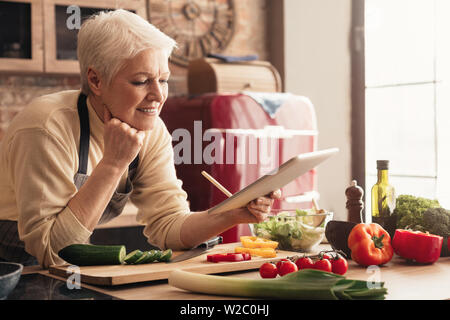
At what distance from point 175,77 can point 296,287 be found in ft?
10.5

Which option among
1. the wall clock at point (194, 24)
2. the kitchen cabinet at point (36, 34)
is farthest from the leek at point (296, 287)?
the wall clock at point (194, 24)

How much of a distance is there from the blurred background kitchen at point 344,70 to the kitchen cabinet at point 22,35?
23cm

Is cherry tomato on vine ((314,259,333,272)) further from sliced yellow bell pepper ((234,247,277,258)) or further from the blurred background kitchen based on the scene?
the blurred background kitchen

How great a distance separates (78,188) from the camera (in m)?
1.88

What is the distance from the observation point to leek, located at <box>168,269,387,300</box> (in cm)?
114

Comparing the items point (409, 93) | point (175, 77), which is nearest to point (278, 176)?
point (175, 77)

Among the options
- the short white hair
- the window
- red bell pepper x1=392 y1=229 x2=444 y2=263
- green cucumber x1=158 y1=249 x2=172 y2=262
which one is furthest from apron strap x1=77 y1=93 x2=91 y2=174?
the window

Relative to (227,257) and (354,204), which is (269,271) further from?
(354,204)

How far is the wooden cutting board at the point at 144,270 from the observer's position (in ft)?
4.36

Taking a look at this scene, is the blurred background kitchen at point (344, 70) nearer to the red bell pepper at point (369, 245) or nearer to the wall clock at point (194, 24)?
the wall clock at point (194, 24)

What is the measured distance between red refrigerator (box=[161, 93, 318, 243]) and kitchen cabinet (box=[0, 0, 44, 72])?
0.85 m

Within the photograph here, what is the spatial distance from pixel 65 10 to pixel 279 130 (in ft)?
4.94

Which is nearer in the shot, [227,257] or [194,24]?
[227,257]
